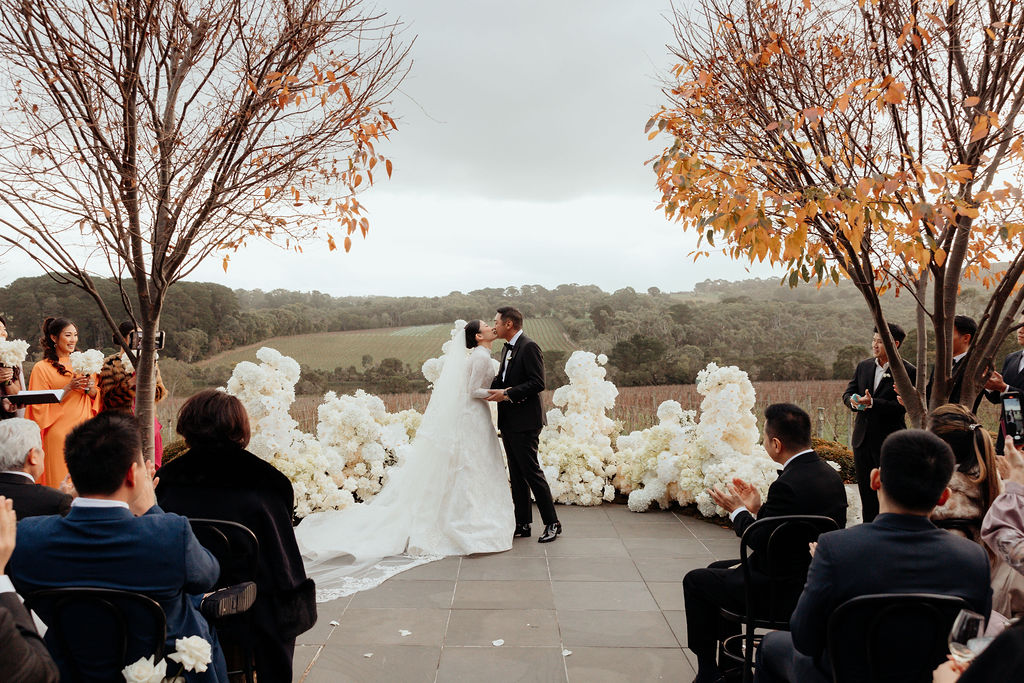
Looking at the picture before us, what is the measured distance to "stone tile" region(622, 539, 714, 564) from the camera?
5.25 meters

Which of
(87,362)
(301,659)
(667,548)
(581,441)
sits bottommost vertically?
(667,548)

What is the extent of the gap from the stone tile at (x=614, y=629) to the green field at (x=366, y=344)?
23.1ft

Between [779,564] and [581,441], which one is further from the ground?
[779,564]

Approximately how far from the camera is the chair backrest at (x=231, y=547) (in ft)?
8.28

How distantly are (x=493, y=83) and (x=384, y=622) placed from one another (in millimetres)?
5471

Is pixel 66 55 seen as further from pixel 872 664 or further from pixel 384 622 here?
pixel 872 664

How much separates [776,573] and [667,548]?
2742mm

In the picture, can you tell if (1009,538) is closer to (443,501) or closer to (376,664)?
(376,664)

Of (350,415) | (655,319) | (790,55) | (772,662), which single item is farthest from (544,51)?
(655,319)

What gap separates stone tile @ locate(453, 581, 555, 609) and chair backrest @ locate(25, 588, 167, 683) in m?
2.37

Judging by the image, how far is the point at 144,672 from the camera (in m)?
1.98

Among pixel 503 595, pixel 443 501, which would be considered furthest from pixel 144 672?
pixel 443 501

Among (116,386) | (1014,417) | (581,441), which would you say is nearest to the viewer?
(1014,417)

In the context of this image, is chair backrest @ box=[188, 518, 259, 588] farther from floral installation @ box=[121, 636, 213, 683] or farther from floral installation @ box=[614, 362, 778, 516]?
floral installation @ box=[614, 362, 778, 516]
